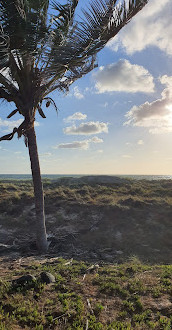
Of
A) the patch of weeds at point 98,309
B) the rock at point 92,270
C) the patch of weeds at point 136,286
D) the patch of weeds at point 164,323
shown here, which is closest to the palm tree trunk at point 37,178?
the rock at point 92,270

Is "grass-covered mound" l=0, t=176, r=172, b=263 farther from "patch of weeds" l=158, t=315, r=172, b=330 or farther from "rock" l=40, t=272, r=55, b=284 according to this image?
"patch of weeds" l=158, t=315, r=172, b=330

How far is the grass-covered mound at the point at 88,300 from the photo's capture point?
4.34 meters

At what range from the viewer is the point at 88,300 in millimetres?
5258

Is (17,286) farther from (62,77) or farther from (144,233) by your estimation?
(144,233)

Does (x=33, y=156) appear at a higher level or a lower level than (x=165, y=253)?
higher

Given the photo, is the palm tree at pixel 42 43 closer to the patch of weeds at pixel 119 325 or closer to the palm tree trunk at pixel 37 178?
the palm tree trunk at pixel 37 178

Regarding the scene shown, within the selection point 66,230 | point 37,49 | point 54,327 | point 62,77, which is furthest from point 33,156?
point 54,327

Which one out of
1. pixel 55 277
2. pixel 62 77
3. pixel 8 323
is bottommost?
pixel 55 277

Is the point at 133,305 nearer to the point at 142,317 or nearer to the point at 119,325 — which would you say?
the point at 142,317

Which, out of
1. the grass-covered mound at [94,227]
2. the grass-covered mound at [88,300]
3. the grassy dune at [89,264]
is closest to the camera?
the grass-covered mound at [88,300]

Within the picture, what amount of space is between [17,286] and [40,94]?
23.8ft

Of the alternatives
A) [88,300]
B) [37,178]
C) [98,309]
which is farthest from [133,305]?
[37,178]

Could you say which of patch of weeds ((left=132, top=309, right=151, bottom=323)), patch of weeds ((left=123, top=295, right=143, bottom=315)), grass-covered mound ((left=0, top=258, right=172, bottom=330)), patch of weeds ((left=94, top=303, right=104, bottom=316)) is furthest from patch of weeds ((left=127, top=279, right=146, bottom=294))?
patch of weeds ((left=94, top=303, right=104, bottom=316))

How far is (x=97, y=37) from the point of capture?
25.9 feet
